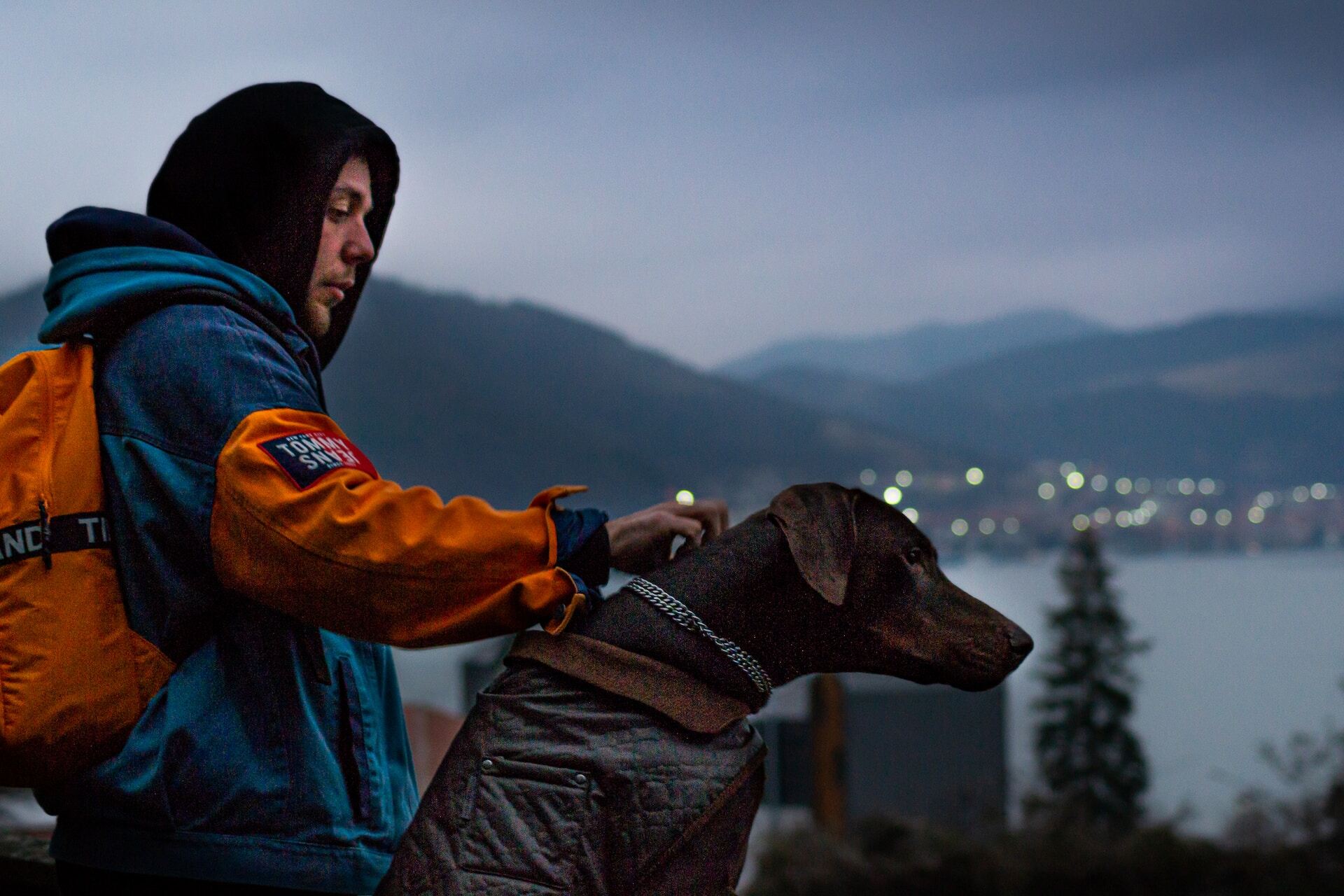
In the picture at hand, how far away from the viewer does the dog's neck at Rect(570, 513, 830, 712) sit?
128cm

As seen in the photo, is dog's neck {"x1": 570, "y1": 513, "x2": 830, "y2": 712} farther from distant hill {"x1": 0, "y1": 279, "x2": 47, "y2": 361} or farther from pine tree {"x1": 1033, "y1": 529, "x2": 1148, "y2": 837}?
pine tree {"x1": 1033, "y1": 529, "x2": 1148, "y2": 837}

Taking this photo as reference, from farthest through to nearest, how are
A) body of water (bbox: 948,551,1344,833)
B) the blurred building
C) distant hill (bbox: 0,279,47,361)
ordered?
body of water (bbox: 948,551,1344,833), the blurred building, distant hill (bbox: 0,279,47,361)

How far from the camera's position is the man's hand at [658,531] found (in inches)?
51.7

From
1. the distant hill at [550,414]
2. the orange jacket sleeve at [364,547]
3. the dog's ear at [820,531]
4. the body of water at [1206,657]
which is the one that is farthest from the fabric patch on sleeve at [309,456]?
the body of water at [1206,657]

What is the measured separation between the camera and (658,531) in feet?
4.39

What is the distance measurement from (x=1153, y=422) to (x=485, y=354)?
11.9 metres

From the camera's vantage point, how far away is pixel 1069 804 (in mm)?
9312

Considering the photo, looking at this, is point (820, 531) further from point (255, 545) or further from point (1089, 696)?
point (1089, 696)

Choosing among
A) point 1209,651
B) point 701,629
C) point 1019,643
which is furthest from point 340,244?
point 1209,651

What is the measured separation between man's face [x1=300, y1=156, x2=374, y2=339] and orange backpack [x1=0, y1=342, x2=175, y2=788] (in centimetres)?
29

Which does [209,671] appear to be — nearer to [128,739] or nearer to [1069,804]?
[128,739]

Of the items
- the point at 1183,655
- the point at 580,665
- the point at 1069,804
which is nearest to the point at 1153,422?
the point at 1183,655

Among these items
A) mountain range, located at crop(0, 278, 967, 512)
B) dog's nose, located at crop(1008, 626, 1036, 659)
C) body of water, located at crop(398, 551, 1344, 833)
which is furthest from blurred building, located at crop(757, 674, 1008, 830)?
dog's nose, located at crop(1008, 626, 1036, 659)

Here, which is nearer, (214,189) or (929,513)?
(214,189)
